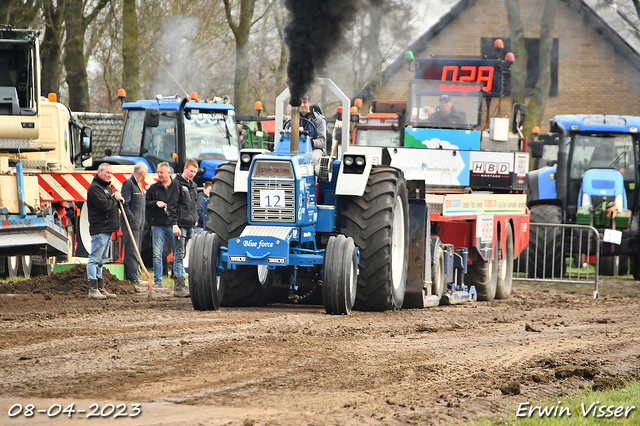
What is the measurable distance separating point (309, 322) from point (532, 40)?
2627 cm

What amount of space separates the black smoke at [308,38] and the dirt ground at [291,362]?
2.57 m

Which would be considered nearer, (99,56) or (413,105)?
(413,105)

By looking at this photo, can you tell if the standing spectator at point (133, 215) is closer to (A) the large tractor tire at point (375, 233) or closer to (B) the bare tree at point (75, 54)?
(A) the large tractor tire at point (375, 233)

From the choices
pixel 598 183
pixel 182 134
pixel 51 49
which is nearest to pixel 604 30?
pixel 598 183

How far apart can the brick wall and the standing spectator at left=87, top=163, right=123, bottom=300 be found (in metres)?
26.9

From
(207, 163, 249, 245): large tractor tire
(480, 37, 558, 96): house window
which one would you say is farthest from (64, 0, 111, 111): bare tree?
(207, 163, 249, 245): large tractor tire

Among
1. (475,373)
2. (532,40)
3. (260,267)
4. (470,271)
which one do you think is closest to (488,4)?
(532,40)

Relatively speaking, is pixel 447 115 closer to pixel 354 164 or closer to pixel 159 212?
pixel 159 212

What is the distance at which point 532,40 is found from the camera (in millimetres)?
33156

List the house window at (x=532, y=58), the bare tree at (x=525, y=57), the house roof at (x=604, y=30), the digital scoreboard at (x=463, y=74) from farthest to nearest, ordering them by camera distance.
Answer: the house window at (x=532, y=58) < the house roof at (x=604, y=30) < the bare tree at (x=525, y=57) < the digital scoreboard at (x=463, y=74)

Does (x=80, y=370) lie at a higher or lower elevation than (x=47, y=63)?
lower

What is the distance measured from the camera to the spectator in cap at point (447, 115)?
17.0 metres

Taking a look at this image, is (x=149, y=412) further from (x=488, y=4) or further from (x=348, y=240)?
(x=488, y=4)

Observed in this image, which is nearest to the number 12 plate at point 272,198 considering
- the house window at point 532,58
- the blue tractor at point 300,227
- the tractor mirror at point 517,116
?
the blue tractor at point 300,227
